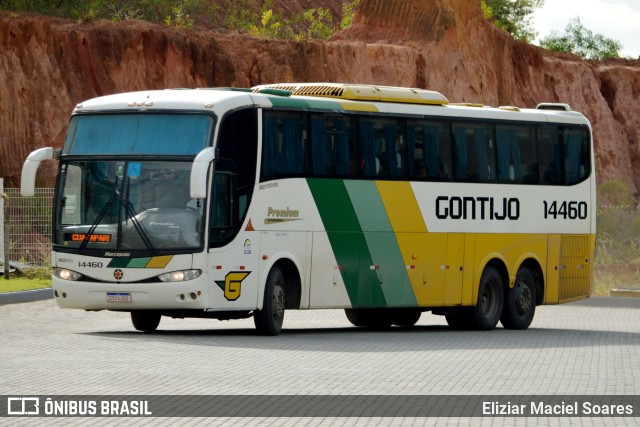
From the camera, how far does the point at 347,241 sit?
950 inches

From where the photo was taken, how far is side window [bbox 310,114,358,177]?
2355cm

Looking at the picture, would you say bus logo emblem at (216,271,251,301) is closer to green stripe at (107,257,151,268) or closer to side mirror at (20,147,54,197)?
green stripe at (107,257,151,268)

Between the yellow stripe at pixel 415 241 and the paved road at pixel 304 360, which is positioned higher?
the yellow stripe at pixel 415 241

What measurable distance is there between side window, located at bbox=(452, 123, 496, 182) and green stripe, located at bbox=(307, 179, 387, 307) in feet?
8.63

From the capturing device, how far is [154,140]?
2191cm

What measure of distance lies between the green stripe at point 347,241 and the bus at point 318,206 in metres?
0.03

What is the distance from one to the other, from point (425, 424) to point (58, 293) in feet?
35.7

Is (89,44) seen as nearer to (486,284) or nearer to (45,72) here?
(45,72)

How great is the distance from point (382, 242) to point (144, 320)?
4.09 meters

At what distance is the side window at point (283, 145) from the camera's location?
887 inches

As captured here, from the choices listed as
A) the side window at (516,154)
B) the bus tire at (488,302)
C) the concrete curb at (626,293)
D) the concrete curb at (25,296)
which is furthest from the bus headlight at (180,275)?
the concrete curb at (626,293)

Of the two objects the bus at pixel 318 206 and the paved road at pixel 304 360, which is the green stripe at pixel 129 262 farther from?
Answer: the paved road at pixel 304 360

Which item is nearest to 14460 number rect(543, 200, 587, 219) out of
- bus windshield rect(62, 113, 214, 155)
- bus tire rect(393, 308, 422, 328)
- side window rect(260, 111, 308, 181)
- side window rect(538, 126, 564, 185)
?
side window rect(538, 126, 564, 185)

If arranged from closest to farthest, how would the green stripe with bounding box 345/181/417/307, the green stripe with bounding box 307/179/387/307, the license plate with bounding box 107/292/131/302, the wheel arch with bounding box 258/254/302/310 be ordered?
the license plate with bounding box 107/292/131/302 < the wheel arch with bounding box 258/254/302/310 < the green stripe with bounding box 307/179/387/307 < the green stripe with bounding box 345/181/417/307
